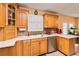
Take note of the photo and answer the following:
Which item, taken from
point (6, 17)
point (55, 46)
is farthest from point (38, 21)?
point (6, 17)

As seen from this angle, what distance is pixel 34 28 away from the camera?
378 cm

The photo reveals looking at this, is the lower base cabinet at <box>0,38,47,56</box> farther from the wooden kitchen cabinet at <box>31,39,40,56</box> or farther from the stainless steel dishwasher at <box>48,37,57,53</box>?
the stainless steel dishwasher at <box>48,37,57,53</box>

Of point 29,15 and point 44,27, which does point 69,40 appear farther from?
point 29,15

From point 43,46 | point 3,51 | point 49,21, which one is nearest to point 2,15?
point 3,51

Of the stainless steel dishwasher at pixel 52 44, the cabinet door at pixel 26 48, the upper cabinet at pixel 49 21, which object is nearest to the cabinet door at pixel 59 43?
the stainless steel dishwasher at pixel 52 44

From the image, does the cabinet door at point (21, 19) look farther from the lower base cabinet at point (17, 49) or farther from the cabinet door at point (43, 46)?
the cabinet door at point (43, 46)

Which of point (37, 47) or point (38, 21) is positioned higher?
point (38, 21)

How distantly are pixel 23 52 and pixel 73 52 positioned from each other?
1630 mm

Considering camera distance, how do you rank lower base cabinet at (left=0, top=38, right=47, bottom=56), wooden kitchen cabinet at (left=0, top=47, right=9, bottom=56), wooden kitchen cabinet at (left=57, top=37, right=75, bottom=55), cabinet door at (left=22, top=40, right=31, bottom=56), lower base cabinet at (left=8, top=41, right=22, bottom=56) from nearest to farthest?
wooden kitchen cabinet at (left=0, top=47, right=9, bottom=56) < lower base cabinet at (left=0, top=38, right=47, bottom=56) < lower base cabinet at (left=8, top=41, right=22, bottom=56) < cabinet door at (left=22, top=40, right=31, bottom=56) < wooden kitchen cabinet at (left=57, top=37, right=75, bottom=55)

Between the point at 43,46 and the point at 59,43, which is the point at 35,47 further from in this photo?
the point at 59,43

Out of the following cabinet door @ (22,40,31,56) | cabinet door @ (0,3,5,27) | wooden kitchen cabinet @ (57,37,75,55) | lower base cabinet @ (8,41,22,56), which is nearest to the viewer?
cabinet door @ (0,3,5,27)

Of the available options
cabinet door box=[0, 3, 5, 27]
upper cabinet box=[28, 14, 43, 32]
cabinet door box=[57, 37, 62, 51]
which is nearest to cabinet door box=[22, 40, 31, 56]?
upper cabinet box=[28, 14, 43, 32]

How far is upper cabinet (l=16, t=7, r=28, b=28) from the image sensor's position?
334 centimetres

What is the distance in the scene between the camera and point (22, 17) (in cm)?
345
